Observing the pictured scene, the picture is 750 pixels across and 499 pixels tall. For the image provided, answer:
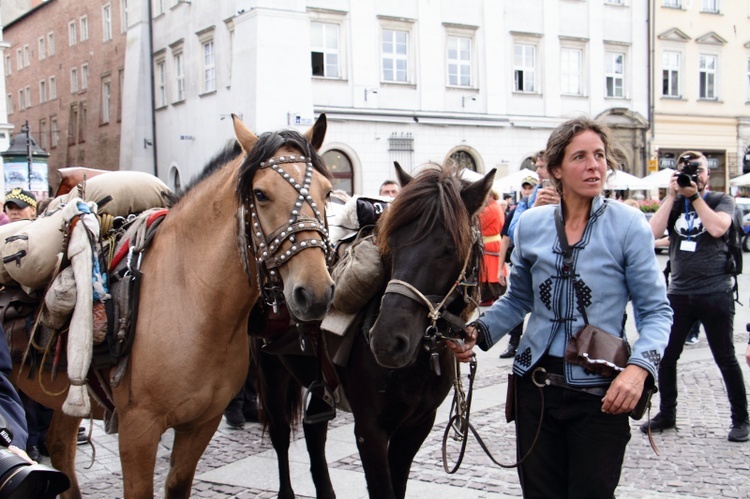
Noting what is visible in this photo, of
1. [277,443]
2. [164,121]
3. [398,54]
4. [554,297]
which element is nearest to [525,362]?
[554,297]

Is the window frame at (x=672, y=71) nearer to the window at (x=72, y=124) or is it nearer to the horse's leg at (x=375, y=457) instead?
the window at (x=72, y=124)

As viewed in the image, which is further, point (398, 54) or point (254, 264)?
point (398, 54)

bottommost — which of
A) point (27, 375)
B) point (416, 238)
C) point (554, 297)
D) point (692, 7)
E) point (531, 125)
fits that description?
point (27, 375)

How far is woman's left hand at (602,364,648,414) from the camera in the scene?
263 cm

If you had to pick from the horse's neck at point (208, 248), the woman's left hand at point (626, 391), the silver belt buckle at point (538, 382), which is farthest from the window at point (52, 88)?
the woman's left hand at point (626, 391)

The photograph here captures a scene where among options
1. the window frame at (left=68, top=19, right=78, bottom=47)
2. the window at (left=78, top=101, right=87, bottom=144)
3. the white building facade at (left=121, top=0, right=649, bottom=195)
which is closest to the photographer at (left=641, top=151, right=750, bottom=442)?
the white building facade at (left=121, top=0, right=649, bottom=195)

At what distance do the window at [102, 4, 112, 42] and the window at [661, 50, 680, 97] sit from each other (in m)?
26.4

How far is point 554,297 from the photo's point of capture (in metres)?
2.95

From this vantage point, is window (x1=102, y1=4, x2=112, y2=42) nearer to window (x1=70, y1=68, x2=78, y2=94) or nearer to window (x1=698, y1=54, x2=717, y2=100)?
window (x1=70, y1=68, x2=78, y2=94)

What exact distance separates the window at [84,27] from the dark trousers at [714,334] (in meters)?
39.9

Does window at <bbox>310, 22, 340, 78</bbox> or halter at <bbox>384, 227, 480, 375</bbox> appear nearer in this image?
halter at <bbox>384, 227, 480, 375</bbox>

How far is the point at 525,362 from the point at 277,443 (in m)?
2.36

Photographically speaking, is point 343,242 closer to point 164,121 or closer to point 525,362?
point 525,362

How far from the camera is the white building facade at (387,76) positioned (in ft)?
83.0
